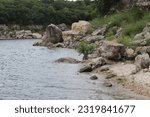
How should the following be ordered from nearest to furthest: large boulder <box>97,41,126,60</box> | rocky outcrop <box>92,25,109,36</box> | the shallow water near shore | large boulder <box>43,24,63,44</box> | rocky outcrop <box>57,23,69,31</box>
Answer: the shallow water near shore
large boulder <box>97,41,126,60</box>
rocky outcrop <box>92,25,109,36</box>
large boulder <box>43,24,63,44</box>
rocky outcrop <box>57,23,69,31</box>

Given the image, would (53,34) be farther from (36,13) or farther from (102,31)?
(36,13)

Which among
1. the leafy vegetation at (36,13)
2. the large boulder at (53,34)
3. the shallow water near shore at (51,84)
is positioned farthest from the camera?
the leafy vegetation at (36,13)

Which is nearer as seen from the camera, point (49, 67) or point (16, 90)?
point (16, 90)

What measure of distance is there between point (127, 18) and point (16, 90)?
51682 millimetres

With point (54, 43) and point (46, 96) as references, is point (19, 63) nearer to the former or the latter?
point (46, 96)

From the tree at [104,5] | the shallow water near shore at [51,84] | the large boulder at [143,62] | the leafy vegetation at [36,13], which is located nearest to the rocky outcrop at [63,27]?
the leafy vegetation at [36,13]

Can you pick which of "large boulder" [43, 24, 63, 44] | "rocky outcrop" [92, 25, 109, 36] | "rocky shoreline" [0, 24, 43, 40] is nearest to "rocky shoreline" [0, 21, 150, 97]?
"rocky outcrop" [92, 25, 109, 36]

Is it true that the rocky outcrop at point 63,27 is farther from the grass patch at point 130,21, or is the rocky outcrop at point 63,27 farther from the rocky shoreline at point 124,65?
the rocky shoreline at point 124,65

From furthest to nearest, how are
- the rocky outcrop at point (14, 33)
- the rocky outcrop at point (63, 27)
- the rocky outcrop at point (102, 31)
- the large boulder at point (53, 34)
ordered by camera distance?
the rocky outcrop at point (63, 27), the rocky outcrop at point (14, 33), the large boulder at point (53, 34), the rocky outcrop at point (102, 31)

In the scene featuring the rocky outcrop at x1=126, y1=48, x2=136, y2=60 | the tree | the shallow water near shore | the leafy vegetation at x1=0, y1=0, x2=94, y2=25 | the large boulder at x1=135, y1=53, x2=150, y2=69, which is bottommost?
the leafy vegetation at x1=0, y1=0, x2=94, y2=25

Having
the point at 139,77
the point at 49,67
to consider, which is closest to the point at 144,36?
the point at 49,67

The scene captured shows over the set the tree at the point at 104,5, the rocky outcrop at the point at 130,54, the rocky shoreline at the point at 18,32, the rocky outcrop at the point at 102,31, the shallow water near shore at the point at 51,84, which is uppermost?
the tree at the point at 104,5

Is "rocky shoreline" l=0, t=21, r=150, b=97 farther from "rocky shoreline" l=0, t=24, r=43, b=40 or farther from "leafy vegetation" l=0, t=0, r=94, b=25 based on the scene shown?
"leafy vegetation" l=0, t=0, r=94, b=25

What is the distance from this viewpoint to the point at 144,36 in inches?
2303
